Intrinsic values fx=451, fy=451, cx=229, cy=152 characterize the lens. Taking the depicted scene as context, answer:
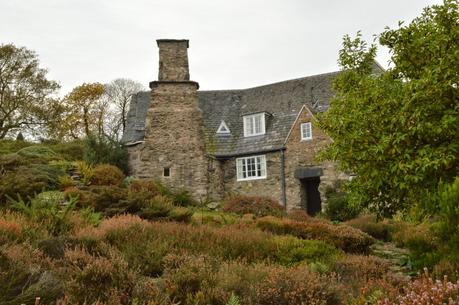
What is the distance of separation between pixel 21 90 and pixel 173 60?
16306 mm

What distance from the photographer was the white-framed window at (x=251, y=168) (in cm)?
2628

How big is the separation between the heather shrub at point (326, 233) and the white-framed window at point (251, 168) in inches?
509

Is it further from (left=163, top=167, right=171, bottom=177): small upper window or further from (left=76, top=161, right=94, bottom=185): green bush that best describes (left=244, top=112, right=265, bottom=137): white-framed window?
(left=76, top=161, right=94, bottom=185): green bush

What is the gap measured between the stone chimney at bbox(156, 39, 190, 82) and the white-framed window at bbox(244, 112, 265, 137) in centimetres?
447

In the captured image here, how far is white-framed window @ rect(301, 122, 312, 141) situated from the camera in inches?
987

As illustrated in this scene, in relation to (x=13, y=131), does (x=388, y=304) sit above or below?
below

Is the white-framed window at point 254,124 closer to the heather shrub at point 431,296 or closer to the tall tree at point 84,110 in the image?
the tall tree at point 84,110

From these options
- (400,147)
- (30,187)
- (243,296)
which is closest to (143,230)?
(243,296)

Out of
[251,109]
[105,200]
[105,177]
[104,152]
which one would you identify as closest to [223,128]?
[251,109]

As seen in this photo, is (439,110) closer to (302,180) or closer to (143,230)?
(143,230)

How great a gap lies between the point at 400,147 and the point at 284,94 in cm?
2053

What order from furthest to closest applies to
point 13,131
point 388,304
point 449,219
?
point 13,131 → point 449,219 → point 388,304

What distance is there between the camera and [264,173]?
86.0ft

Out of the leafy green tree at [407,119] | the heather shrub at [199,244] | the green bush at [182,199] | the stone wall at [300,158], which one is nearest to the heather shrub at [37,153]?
the green bush at [182,199]
